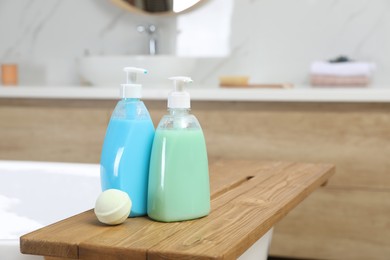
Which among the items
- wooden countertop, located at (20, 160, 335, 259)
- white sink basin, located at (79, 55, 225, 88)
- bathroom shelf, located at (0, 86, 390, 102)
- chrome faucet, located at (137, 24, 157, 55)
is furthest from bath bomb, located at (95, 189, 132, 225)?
chrome faucet, located at (137, 24, 157, 55)

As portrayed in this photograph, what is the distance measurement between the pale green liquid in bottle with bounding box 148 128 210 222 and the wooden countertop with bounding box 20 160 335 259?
0.07 ft

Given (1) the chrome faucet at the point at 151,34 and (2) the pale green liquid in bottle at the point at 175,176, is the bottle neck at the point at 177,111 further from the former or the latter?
(1) the chrome faucet at the point at 151,34

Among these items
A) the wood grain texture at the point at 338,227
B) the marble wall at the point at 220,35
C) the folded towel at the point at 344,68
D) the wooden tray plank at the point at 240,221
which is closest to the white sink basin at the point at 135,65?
the marble wall at the point at 220,35

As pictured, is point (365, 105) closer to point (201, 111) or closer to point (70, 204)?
point (201, 111)

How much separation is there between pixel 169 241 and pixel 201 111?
5.50 feet

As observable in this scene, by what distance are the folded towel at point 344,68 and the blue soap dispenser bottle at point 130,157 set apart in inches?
70.1

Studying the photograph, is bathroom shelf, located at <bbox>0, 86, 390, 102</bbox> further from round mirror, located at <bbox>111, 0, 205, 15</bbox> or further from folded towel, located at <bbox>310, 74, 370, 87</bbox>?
round mirror, located at <bbox>111, 0, 205, 15</bbox>

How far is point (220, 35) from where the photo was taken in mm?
3314

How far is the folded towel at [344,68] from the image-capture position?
2.87 meters

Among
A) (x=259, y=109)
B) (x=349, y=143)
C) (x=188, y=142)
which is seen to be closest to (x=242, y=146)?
(x=259, y=109)

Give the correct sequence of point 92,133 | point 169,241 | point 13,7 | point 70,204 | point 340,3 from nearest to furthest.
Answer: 1. point 169,241
2. point 70,204
3. point 92,133
4. point 340,3
5. point 13,7

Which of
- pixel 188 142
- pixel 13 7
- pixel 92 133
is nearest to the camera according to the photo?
pixel 188 142

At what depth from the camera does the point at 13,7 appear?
3623 millimetres

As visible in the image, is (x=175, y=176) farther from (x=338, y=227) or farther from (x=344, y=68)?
(x=344, y=68)
